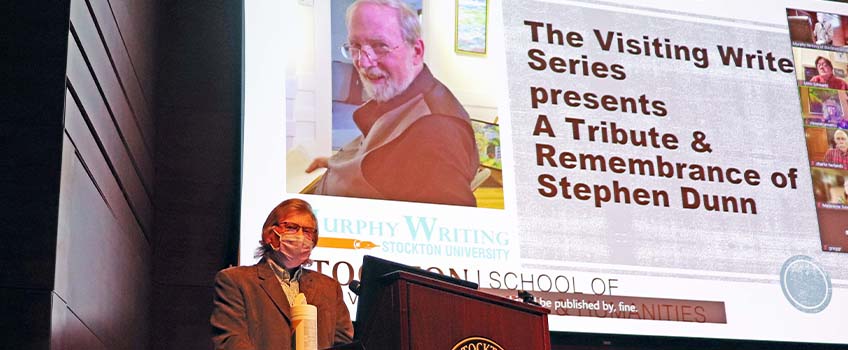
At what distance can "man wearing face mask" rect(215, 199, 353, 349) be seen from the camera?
291 centimetres

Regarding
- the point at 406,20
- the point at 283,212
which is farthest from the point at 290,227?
the point at 406,20

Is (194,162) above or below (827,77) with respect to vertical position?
below

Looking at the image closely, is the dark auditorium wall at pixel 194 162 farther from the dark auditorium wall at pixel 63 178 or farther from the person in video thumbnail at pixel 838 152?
the person in video thumbnail at pixel 838 152

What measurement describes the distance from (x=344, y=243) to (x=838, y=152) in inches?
104

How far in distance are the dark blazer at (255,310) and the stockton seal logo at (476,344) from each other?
64 centimetres

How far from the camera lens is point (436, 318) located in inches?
89.9

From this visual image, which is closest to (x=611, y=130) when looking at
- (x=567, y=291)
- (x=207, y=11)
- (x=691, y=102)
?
(x=691, y=102)

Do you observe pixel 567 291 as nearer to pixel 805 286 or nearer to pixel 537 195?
pixel 537 195

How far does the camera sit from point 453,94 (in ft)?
17.0

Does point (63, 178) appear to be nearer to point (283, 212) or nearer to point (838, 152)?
point (283, 212)

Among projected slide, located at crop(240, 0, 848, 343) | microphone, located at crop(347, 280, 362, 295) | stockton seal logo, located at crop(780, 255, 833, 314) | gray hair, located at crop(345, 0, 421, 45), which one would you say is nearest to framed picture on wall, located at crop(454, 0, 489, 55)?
projected slide, located at crop(240, 0, 848, 343)

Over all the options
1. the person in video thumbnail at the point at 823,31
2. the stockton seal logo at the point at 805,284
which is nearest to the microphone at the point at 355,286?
the stockton seal logo at the point at 805,284

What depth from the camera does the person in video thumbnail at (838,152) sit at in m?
5.75

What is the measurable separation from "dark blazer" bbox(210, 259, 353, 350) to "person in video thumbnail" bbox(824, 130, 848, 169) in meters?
3.52
